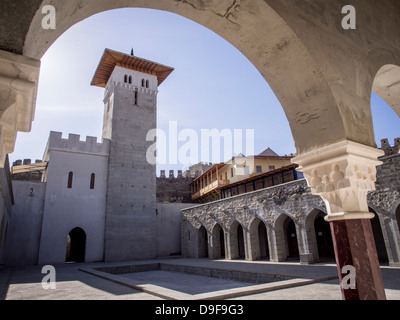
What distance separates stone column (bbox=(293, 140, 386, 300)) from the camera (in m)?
2.41

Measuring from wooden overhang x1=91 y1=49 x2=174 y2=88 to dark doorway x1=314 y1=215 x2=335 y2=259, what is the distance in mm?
14112

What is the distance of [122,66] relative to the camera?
18.7 meters

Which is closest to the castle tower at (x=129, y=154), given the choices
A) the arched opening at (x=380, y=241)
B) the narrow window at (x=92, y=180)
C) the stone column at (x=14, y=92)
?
the narrow window at (x=92, y=180)

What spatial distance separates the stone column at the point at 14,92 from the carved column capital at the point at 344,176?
2.45 meters

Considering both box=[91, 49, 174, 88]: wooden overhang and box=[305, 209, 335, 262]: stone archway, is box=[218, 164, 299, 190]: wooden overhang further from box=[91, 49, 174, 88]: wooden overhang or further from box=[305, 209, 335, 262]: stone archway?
box=[91, 49, 174, 88]: wooden overhang

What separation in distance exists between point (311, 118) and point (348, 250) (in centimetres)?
130

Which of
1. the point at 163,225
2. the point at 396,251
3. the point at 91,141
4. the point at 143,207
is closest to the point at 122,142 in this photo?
the point at 91,141

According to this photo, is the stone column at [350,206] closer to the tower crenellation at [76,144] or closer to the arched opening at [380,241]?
the arched opening at [380,241]

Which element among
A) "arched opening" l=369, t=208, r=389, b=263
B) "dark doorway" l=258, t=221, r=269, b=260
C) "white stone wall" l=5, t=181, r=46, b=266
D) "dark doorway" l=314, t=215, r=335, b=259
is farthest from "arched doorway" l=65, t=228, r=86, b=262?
"arched opening" l=369, t=208, r=389, b=263

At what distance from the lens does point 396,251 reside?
27.9ft

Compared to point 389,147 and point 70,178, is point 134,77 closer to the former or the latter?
point 70,178

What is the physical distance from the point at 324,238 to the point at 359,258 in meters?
11.7

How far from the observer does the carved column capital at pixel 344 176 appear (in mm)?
2586

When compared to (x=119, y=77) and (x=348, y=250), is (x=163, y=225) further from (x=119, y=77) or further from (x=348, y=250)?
(x=348, y=250)
